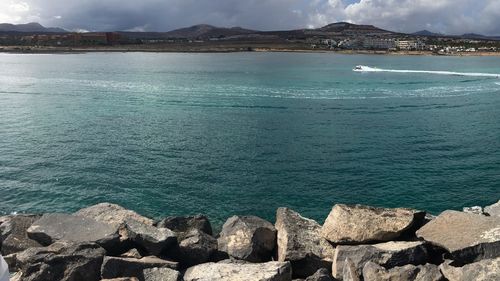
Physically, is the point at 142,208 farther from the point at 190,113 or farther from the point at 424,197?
the point at 190,113

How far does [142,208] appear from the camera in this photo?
1847 centimetres

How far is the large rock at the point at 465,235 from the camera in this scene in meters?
10.4

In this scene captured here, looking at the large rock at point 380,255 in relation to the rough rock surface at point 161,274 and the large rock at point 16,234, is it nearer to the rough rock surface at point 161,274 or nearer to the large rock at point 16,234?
the rough rock surface at point 161,274

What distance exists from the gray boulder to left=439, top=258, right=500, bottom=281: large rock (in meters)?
7.71

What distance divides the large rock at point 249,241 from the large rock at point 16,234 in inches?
190

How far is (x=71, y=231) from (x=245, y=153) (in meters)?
14.8

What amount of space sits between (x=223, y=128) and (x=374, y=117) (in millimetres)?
12821

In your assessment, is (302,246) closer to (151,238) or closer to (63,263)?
(151,238)

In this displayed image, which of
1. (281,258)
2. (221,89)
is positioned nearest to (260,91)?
(221,89)

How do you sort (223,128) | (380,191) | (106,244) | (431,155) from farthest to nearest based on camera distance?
(223,128)
(431,155)
(380,191)
(106,244)

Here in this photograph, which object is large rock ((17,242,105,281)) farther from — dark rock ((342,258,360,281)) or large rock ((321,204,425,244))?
large rock ((321,204,425,244))

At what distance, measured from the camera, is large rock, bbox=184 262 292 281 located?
985cm

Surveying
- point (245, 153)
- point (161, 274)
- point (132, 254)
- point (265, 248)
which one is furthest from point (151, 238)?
point (245, 153)

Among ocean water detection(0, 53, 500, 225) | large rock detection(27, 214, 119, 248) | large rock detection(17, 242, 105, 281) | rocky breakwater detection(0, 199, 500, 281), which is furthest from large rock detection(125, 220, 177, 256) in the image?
ocean water detection(0, 53, 500, 225)
